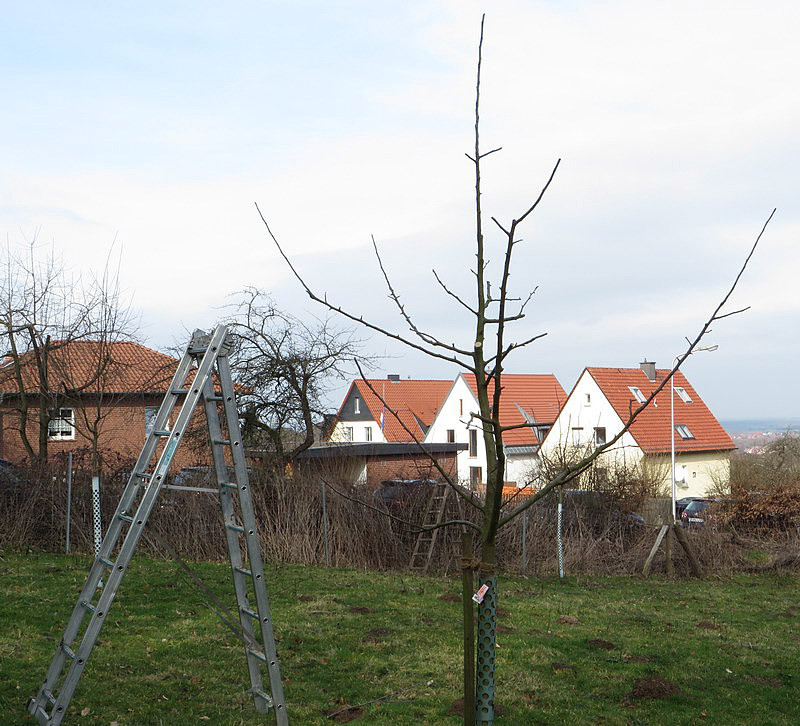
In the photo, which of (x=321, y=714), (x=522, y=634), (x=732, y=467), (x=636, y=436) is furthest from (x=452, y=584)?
(x=636, y=436)

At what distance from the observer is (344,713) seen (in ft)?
19.2

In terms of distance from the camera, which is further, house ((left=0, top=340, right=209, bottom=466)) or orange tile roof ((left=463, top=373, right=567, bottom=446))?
orange tile roof ((left=463, top=373, right=567, bottom=446))

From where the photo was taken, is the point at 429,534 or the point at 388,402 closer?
the point at 429,534

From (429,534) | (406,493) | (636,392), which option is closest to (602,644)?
(429,534)

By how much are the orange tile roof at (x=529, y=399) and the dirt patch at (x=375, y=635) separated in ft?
128

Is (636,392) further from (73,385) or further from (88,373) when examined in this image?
(73,385)

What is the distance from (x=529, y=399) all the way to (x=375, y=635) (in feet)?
145

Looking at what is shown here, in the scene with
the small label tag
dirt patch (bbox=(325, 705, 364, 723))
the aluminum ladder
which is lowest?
dirt patch (bbox=(325, 705, 364, 723))

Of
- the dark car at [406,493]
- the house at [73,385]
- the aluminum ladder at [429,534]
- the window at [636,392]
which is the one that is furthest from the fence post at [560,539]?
the window at [636,392]

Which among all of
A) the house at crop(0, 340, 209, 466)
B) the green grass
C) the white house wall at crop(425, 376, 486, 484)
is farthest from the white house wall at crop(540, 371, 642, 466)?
the green grass

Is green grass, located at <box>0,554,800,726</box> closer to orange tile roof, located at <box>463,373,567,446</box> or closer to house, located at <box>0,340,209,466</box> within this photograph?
house, located at <box>0,340,209,466</box>

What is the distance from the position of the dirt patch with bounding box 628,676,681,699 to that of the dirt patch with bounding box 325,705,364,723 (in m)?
2.19

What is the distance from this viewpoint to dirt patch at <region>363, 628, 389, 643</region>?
816cm

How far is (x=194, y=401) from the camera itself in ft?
17.6
